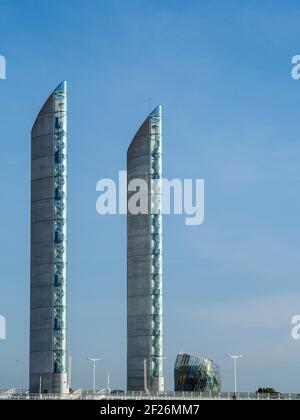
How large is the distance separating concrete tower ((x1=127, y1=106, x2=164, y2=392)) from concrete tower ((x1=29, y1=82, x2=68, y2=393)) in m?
15.5

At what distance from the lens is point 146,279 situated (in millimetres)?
152000

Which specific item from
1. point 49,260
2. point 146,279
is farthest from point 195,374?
point 49,260

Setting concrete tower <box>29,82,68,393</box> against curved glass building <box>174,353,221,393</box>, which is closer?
concrete tower <box>29,82,68,393</box>

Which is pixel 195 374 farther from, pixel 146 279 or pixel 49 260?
pixel 49 260

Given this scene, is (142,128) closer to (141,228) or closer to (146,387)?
(141,228)

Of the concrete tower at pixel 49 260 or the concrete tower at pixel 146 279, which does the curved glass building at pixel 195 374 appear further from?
the concrete tower at pixel 49 260

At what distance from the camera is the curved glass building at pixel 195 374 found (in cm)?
17075

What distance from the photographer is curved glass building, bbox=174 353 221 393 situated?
171m

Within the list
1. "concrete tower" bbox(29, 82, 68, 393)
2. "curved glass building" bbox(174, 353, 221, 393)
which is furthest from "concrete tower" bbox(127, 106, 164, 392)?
"curved glass building" bbox(174, 353, 221, 393)

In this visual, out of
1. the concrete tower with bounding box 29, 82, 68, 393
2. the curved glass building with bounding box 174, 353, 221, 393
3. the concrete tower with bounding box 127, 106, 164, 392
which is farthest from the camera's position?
the curved glass building with bounding box 174, 353, 221, 393

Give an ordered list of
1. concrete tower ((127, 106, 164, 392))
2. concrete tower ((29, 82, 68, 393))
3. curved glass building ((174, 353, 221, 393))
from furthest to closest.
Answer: curved glass building ((174, 353, 221, 393))
concrete tower ((127, 106, 164, 392))
concrete tower ((29, 82, 68, 393))

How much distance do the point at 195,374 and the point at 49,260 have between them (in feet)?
140

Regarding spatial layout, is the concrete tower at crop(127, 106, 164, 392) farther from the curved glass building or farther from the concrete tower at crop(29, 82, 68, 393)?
the curved glass building
